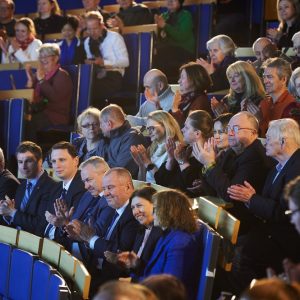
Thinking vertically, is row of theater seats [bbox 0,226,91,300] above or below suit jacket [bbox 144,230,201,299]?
below

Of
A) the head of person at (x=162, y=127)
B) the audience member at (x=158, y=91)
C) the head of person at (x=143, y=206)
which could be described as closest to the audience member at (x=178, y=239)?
the head of person at (x=143, y=206)

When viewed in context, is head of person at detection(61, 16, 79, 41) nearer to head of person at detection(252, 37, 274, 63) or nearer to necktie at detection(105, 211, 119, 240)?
head of person at detection(252, 37, 274, 63)

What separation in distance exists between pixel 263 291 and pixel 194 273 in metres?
1.51

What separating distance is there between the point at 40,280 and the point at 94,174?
0.77 m

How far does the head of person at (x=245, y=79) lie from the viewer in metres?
4.73

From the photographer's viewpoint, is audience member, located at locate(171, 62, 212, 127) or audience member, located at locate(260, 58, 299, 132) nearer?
audience member, located at locate(260, 58, 299, 132)

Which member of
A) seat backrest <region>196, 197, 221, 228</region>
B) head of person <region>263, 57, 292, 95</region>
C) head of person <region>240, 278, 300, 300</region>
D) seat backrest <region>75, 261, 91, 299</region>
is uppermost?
head of person <region>263, 57, 292, 95</region>

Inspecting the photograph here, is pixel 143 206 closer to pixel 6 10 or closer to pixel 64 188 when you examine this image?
pixel 64 188

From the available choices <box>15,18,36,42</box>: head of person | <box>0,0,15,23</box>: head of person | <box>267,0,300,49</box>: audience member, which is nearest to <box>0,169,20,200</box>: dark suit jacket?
<box>15,18,36,42</box>: head of person

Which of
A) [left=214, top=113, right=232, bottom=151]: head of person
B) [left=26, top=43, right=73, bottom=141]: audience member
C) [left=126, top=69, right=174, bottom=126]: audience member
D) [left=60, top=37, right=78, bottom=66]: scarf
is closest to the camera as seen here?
[left=214, top=113, right=232, bottom=151]: head of person

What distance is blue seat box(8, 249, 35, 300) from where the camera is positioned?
12.6 feet

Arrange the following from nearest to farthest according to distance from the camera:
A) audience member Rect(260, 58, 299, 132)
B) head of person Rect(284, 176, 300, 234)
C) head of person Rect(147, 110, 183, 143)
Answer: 1. head of person Rect(284, 176, 300, 234)
2. audience member Rect(260, 58, 299, 132)
3. head of person Rect(147, 110, 183, 143)

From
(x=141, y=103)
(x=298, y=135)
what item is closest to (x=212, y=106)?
(x=141, y=103)

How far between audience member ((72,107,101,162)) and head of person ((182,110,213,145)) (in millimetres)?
951
